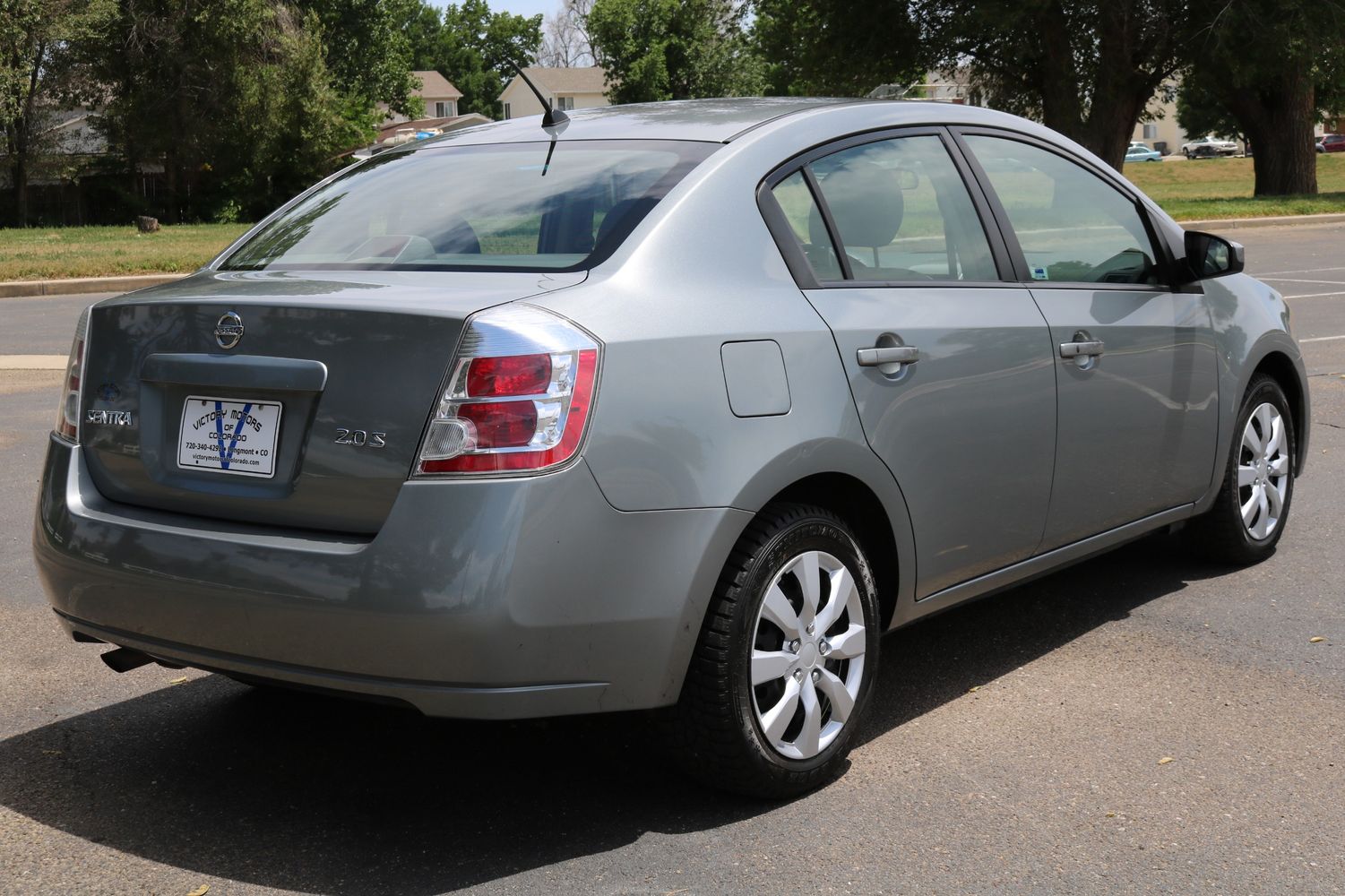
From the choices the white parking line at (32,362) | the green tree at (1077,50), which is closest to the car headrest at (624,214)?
the white parking line at (32,362)

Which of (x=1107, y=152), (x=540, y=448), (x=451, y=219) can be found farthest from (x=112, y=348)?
(x=1107, y=152)

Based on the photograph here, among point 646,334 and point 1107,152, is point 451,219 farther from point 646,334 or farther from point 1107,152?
point 1107,152

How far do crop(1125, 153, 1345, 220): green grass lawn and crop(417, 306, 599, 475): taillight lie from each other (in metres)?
26.2

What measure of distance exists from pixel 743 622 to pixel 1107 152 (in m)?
34.0

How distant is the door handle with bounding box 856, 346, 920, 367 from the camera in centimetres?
363

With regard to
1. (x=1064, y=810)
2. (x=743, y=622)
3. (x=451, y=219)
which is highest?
(x=451, y=219)

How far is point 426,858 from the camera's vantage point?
3.25 m

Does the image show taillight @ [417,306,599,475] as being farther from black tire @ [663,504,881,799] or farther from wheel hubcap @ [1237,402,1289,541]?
wheel hubcap @ [1237,402,1289,541]

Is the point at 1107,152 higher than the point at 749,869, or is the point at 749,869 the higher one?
the point at 1107,152

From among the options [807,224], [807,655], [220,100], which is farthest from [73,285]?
[220,100]

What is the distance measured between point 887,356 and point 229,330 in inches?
60.7

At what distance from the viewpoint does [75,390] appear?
3643 mm

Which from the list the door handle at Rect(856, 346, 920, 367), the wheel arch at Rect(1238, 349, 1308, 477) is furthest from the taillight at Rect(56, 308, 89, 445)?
the wheel arch at Rect(1238, 349, 1308, 477)

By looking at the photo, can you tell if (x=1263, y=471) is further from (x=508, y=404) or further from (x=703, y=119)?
(x=508, y=404)
